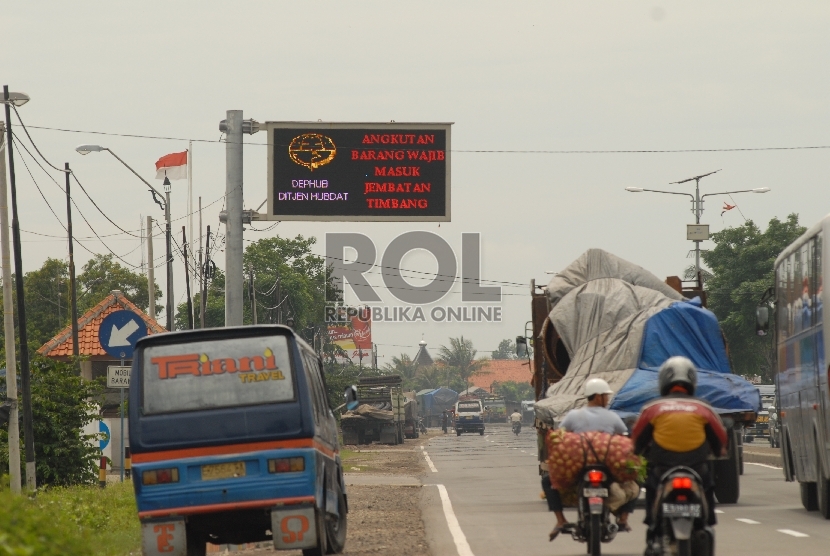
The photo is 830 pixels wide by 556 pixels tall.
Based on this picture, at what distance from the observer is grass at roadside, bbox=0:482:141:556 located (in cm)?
759

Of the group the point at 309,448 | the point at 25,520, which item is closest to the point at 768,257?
the point at 309,448

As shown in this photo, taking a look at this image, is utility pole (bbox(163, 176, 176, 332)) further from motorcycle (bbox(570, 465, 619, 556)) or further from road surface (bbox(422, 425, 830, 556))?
motorcycle (bbox(570, 465, 619, 556))

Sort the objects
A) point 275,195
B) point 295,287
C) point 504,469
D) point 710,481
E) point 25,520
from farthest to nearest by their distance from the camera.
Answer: point 295,287
point 504,469
point 275,195
point 710,481
point 25,520

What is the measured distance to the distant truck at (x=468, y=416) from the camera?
88.1 metres

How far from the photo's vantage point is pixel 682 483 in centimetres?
897

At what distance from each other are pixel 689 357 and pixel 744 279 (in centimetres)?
4091

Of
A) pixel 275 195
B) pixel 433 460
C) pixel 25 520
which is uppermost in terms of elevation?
pixel 275 195

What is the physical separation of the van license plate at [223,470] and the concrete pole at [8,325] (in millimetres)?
11649

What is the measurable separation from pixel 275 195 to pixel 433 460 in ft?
63.9

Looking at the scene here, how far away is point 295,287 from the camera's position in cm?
8075

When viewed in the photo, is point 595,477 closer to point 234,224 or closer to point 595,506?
point 595,506

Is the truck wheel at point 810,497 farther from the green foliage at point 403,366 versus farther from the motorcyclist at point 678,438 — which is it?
the green foliage at point 403,366

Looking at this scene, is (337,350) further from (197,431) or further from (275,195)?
(197,431)

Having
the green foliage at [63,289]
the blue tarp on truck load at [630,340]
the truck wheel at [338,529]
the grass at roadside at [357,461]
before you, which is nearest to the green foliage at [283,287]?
the green foliage at [63,289]
